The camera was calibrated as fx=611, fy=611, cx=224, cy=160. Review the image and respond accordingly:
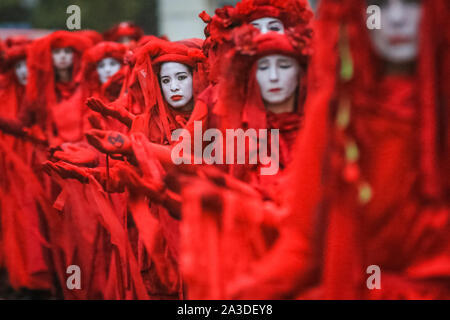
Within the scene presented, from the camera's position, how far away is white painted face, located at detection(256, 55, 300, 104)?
8.56 feet

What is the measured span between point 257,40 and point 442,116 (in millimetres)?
985

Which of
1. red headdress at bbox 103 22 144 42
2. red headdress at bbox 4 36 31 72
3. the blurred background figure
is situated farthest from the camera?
the blurred background figure

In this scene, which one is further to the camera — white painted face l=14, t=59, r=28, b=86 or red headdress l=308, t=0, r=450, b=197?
white painted face l=14, t=59, r=28, b=86

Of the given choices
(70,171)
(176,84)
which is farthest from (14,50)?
(176,84)

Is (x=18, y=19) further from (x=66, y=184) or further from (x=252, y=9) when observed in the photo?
(x=252, y=9)

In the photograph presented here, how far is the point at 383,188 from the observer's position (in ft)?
6.25

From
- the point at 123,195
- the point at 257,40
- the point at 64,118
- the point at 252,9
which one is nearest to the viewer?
the point at 257,40

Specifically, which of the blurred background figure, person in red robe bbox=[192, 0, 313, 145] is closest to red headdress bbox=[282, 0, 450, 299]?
person in red robe bbox=[192, 0, 313, 145]

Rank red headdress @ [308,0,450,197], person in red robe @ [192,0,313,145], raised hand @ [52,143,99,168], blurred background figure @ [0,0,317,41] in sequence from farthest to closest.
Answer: blurred background figure @ [0,0,317,41] → raised hand @ [52,143,99,168] → person in red robe @ [192,0,313,145] → red headdress @ [308,0,450,197]

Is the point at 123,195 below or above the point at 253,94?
below

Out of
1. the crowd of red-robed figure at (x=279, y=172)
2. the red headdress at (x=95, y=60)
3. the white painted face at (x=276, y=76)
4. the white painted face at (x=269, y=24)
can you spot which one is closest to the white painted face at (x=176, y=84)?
the crowd of red-robed figure at (x=279, y=172)

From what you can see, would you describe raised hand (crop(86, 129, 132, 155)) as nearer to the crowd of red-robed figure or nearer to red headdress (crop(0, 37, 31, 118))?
the crowd of red-robed figure

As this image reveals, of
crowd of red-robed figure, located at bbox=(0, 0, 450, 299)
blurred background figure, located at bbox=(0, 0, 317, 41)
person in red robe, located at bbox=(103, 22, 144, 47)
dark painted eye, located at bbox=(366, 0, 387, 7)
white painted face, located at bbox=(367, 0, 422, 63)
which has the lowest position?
crowd of red-robed figure, located at bbox=(0, 0, 450, 299)

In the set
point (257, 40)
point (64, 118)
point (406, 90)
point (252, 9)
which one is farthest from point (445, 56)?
point (64, 118)
